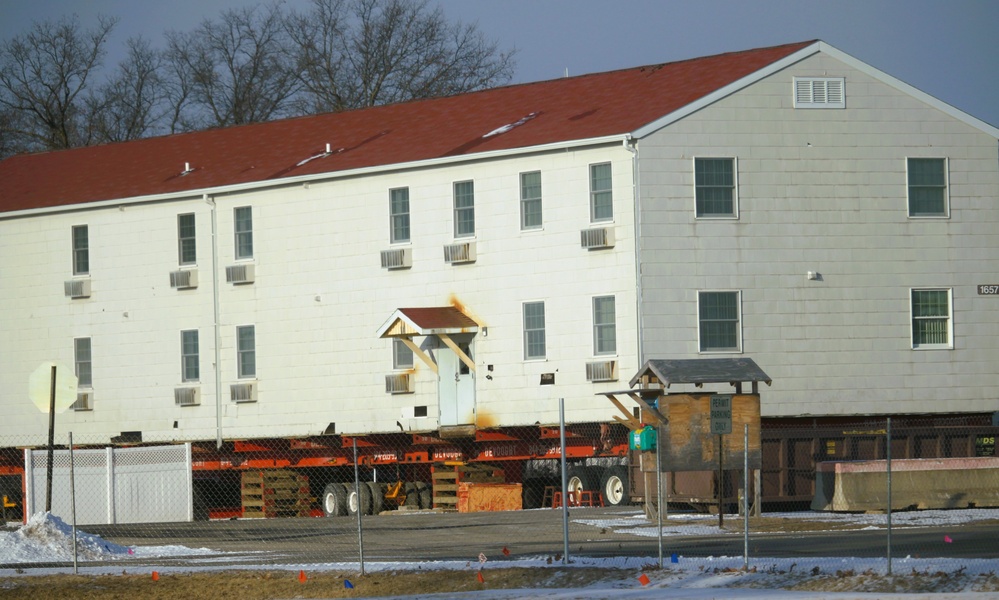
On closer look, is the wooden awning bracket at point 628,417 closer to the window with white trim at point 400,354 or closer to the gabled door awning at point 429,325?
the gabled door awning at point 429,325

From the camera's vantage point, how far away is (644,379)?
107 ft

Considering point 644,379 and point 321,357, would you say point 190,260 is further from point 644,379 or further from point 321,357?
point 644,379

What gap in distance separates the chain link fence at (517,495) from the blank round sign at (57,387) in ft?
5.01

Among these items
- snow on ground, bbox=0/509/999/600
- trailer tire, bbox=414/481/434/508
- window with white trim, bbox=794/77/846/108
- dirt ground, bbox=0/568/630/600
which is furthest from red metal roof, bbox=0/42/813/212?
dirt ground, bbox=0/568/630/600

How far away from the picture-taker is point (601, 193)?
114 ft

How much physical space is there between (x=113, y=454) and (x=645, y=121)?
13.9 meters

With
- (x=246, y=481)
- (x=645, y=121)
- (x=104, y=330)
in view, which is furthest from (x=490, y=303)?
(x=104, y=330)

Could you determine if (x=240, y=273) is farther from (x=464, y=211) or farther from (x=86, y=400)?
(x=464, y=211)

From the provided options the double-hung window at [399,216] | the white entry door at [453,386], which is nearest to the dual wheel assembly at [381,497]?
the white entry door at [453,386]

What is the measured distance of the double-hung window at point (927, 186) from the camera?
35469mm

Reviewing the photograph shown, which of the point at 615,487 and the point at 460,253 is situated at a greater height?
the point at 460,253

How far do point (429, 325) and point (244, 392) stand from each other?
245 inches

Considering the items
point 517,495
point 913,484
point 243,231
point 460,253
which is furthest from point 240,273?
point 913,484

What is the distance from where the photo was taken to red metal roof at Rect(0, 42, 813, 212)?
119ft
